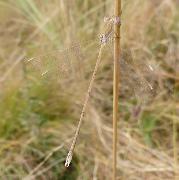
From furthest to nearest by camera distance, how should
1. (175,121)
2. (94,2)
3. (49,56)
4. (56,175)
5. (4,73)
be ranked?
(94,2) → (4,73) → (175,121) → (56,175) → (49,56)

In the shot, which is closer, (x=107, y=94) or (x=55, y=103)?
(x=55, y=103)

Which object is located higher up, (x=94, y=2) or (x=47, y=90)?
(x=94, y=2)

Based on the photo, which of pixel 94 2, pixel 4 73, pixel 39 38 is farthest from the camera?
pixel 94 2

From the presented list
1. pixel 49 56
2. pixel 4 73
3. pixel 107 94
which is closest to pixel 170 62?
pixel 107 94

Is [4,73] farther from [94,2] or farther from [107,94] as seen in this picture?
[94,2]

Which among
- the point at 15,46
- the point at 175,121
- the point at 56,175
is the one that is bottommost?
the point at 56,175

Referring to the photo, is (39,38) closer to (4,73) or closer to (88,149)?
(4,73)
